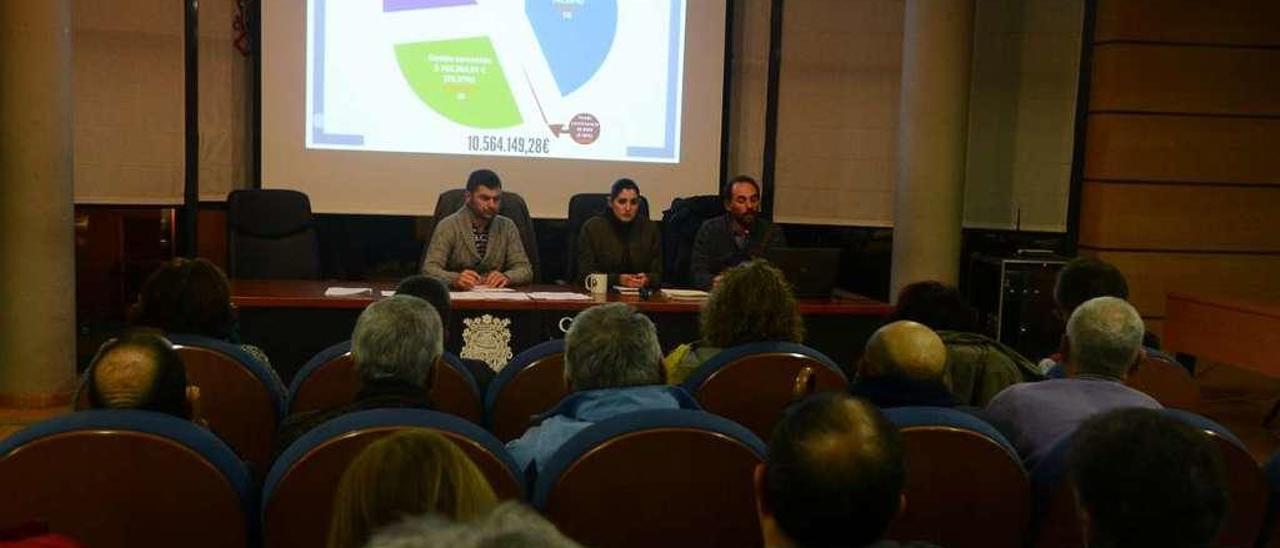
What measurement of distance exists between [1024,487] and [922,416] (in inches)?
9.2

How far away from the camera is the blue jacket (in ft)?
7.91

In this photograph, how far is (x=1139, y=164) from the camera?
7531 millimetres

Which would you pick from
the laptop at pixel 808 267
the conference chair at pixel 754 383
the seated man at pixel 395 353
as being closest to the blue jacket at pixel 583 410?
the seated man at pixel 395 353

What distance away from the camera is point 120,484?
196cm

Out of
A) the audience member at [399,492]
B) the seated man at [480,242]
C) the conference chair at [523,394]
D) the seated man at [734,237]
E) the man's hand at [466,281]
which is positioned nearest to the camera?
the audience member at [399,492]

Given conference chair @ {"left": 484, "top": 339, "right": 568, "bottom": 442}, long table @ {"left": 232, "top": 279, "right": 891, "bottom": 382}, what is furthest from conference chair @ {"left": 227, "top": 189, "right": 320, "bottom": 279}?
conference chair @ {"left": 484, "top": 339, "right": 568, "bottom": 442}

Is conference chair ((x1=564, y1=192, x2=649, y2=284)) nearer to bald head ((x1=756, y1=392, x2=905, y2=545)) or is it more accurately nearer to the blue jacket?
the blue jacket

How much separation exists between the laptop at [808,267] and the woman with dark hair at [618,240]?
69 cm

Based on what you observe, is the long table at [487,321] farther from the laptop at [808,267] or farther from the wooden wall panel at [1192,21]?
the wooden wall panel at [1192,21]

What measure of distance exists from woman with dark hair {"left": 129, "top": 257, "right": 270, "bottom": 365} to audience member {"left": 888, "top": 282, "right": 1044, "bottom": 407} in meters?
1.84

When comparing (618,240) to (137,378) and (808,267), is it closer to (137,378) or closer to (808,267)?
(808,267)

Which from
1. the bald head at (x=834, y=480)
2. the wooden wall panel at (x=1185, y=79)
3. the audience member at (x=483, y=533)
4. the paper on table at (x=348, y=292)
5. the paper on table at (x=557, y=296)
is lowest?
the paper on table at (x=348, y=292)

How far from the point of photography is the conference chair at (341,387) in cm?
310

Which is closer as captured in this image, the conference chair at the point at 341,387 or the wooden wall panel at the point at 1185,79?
the conference chair at the point at 341,387
